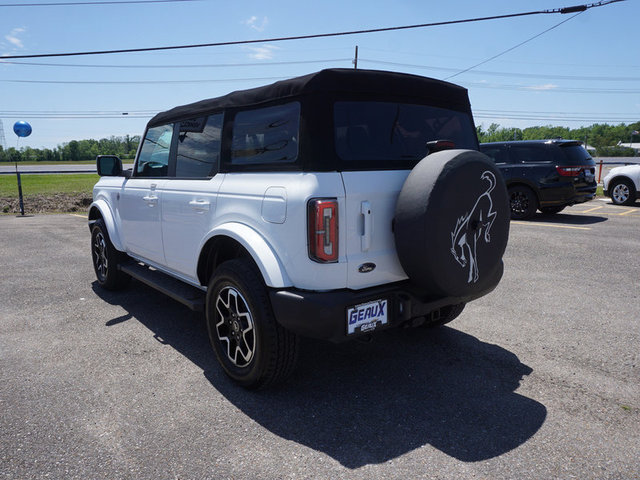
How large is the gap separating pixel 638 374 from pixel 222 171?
3.35 meters

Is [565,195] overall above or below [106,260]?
above

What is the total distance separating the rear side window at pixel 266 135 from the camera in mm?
2902

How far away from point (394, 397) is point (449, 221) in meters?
1.21

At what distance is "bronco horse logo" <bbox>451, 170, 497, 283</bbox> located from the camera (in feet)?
9.14

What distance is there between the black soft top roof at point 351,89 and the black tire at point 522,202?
8.39 m

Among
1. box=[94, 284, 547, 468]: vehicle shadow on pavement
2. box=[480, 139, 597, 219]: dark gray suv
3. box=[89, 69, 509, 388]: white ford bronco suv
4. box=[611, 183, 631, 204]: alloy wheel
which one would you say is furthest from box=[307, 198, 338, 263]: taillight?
box=[611, 183, 631, 204]: alloy wheel

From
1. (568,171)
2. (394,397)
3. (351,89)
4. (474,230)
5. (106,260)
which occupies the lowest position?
(394,397)

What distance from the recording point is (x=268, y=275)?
2.76m

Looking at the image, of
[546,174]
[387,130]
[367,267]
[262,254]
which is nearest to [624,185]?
[546,174]

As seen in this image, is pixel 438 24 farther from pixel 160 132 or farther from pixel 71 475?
pixel 71 475

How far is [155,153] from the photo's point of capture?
4531 millimetres

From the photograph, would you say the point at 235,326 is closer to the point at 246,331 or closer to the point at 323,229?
the point at 246,331

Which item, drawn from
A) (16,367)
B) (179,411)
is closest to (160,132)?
(16,367)

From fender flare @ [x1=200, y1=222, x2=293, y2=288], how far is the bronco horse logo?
1.03 m
